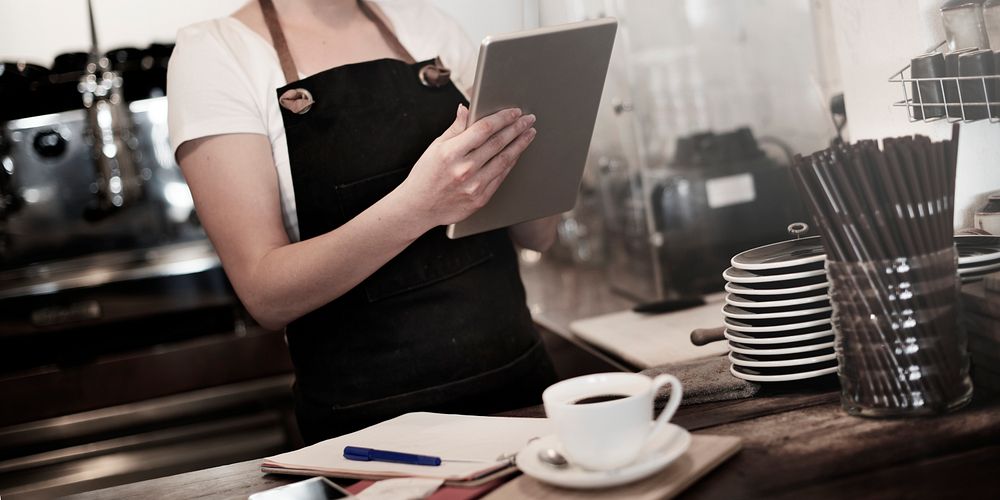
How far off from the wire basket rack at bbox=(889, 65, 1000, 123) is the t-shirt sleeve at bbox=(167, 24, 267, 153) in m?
0.84

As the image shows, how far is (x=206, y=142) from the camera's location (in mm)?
1338

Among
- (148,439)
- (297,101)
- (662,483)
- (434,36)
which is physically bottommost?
(148,439)

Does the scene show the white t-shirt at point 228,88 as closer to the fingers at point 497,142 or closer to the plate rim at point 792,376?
the fingers at point 497,142

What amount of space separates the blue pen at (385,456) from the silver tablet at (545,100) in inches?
14.7

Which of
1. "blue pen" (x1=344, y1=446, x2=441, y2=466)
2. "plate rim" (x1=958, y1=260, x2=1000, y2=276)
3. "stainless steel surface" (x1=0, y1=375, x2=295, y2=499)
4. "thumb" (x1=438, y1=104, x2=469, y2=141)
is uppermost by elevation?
"thumb" (x1=438, y1=104, x2=469, y2=141)

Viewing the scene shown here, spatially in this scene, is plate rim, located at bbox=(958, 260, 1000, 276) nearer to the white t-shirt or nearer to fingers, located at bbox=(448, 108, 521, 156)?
fingers, located at bbox=(448, 108, 521, 156)

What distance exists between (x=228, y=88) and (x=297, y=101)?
0.31ft

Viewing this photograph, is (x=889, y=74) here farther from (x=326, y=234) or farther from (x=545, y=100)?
(x=326, y=234)

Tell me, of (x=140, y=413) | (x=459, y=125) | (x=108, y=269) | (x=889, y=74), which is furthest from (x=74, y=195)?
(x=889, y=74)

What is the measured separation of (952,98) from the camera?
1171 millimetres

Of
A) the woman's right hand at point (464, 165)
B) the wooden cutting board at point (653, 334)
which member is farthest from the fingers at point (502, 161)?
the wooden cutting board at point (653, 334)

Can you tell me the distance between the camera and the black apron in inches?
56.1

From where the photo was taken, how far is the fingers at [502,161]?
122 cm

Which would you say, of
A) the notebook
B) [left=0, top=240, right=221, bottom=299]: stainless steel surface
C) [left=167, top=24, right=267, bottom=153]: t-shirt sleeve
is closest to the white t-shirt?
[left=167, top=24, right=267, bottom=153]: t-shirt sleeve
